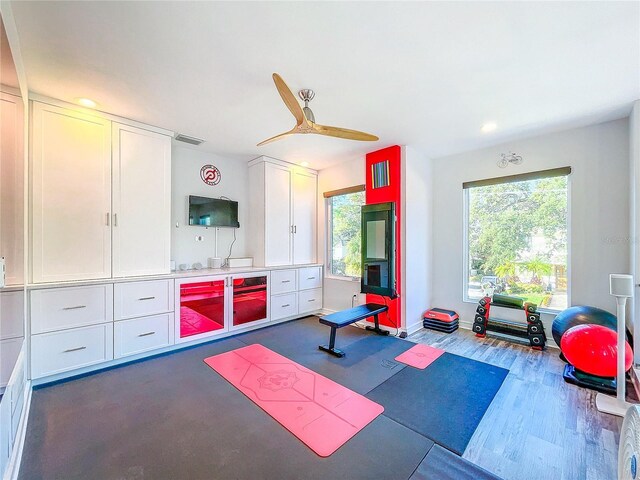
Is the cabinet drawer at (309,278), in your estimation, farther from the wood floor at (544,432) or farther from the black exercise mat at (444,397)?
the wood floor at (544,432)

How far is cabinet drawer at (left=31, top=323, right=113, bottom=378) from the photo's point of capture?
249 cm

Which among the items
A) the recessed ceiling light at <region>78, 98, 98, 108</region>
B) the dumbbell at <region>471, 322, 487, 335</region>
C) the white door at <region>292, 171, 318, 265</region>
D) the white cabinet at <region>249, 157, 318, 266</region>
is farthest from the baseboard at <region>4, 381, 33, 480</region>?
the dumbbell at <region>471, 322, 487, 335</region>

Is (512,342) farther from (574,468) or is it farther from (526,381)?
(574,468)

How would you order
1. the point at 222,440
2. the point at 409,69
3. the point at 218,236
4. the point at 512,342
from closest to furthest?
the point at 222,440, the point at 409,69, the point at 512,342, the point at 218,236

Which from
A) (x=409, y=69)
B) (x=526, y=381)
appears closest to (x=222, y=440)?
(x=526, y=381)

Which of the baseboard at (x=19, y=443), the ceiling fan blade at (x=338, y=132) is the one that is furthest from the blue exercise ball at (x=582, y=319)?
the baseboard at (x=19, y=443)

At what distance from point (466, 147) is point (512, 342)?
2.85m

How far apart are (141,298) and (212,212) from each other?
1.66m

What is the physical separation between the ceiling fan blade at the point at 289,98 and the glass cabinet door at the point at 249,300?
2.50 meters

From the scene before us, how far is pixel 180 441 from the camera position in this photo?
1.85 m

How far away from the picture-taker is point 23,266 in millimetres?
2250

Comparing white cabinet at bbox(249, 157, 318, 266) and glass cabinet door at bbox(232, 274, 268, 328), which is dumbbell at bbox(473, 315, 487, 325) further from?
glass cabinet door at bbox(232, 274, 268, 328)

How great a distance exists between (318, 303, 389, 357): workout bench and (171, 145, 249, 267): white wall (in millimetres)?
2229

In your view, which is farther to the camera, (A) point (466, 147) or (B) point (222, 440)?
(A) point (466, 147)
